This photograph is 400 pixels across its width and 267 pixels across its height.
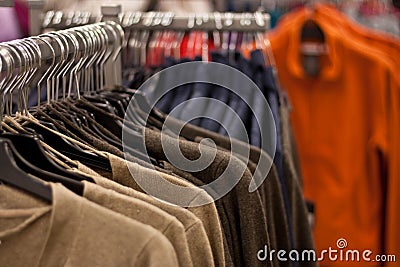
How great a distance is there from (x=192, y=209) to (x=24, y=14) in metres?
1.43

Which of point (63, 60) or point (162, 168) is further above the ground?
point (63, 60)

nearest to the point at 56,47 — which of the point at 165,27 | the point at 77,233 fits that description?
the point at 77,233

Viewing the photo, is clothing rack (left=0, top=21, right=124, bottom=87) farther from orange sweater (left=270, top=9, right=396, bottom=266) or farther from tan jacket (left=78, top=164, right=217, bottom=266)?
orange sweater (left=270, top=9, right=396, bottom=266)

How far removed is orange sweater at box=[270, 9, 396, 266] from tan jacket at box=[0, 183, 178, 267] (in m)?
1.09

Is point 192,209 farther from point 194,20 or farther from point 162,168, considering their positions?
point 194,20

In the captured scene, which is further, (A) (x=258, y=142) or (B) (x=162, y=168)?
(A) (x=258, y=142)

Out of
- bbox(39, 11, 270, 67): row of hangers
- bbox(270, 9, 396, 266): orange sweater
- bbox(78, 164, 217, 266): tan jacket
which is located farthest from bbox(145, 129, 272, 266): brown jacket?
bbox(270, 9, 396, 266): orange sweater

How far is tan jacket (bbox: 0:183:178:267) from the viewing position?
0.58m

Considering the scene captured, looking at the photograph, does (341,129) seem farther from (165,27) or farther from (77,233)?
(77,233)

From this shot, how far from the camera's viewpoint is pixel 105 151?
750 millimetres

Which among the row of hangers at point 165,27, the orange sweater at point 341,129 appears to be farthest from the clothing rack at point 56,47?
the orange sweater at point 341,129

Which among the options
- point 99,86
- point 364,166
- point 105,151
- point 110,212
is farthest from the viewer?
point 364,166

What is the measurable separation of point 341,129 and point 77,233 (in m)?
1.16

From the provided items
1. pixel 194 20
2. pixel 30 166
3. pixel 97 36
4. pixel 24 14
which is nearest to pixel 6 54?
pixel 30 166
